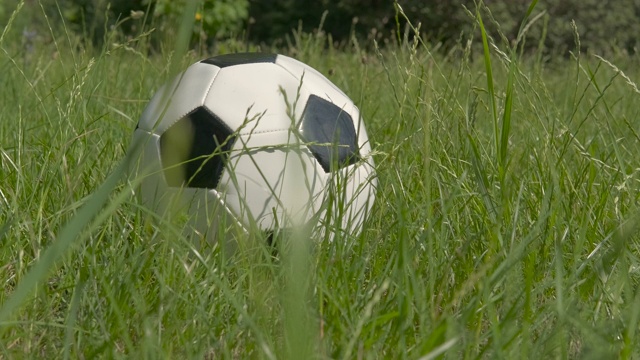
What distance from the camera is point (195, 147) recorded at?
2389mm

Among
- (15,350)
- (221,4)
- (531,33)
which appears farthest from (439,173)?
(531,33)

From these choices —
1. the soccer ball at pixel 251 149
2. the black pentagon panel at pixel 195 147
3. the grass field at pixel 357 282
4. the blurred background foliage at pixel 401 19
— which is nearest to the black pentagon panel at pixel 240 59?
the soccer ball at pixel 251 149

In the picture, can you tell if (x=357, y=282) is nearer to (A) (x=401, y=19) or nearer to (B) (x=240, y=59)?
(B) (x=240, y=59)

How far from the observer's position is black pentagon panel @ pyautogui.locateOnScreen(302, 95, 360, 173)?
2348mm

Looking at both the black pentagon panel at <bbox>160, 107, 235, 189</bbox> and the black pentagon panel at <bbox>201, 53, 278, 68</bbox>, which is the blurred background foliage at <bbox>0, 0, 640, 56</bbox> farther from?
the black pentagon panel at <bbox>160, 107, 235, 189</bbox>

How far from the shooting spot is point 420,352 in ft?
4.57

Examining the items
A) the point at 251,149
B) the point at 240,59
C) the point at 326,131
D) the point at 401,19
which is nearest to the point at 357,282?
the point at 251,149

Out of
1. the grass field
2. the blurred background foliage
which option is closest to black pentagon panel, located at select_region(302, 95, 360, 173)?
the grass field

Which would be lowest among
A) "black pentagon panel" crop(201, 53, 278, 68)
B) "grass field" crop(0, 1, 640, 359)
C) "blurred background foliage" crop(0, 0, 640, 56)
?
"blurred background foliage" crop(0, 0, 640, 56)

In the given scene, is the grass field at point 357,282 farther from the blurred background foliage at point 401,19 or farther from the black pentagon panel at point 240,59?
the blurred background foliage at point 401,19

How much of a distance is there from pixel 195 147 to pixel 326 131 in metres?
0.37

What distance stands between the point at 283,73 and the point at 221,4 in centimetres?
913

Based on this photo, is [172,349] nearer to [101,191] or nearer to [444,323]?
[444,323]

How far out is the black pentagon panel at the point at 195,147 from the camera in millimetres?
2289
